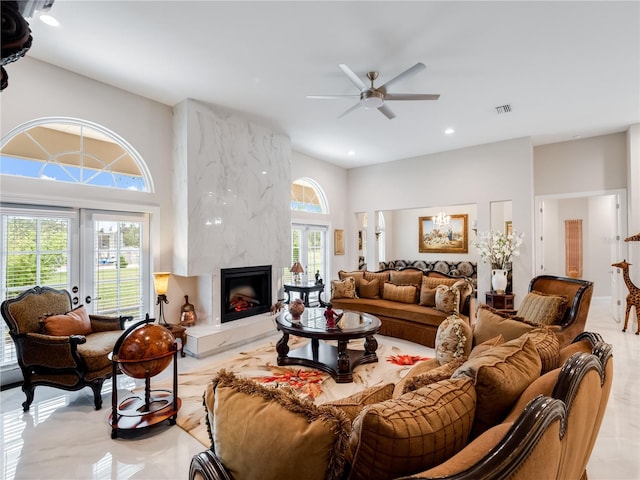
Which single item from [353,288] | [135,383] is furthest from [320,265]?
[135,383]

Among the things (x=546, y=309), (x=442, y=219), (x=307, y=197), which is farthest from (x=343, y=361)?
(x=442, y=219)

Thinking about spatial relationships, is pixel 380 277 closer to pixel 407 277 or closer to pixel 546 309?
pixel 407 277

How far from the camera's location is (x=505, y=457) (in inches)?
31.1

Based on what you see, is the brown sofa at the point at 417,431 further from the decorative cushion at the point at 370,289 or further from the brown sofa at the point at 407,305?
the decorative cushion at the point at 370,289

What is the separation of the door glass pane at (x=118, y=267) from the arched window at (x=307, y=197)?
3190 millimetres

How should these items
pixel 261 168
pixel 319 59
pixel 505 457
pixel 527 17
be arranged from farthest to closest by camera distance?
pixel 261 168
pixel 319 59
pixel 527 17
pixel 505 457

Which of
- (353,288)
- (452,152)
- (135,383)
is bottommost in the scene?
(135,383)

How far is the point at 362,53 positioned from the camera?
3.24m

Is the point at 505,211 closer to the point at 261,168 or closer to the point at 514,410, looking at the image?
the point at 261,168

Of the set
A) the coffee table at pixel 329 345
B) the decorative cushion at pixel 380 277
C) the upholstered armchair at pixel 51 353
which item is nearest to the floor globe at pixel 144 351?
the upholstered armchair at pixel 51 353

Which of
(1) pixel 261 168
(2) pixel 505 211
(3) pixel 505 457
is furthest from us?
(2) pixel 505 211

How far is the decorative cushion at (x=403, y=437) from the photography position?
941mm

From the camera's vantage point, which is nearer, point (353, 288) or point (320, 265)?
point (353, 288)

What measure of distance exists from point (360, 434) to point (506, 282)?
223 inches
